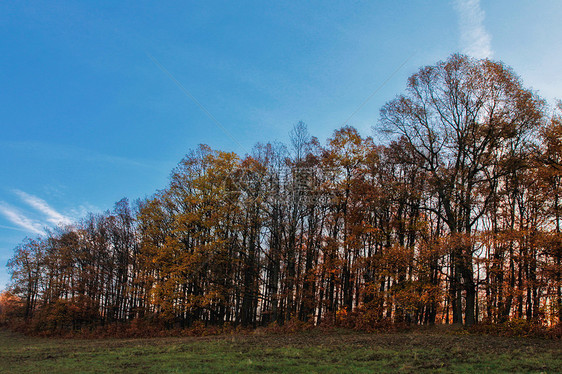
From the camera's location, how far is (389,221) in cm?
2753

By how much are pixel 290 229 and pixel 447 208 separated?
37.4ft

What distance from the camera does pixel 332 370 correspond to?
32.1 feet

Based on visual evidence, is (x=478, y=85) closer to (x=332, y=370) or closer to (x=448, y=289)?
(x=448, y=289)

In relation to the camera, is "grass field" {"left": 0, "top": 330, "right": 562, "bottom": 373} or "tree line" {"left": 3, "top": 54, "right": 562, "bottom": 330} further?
"tree line" {"left": 3, "top": 54, "right": 562, "bottom": 330}

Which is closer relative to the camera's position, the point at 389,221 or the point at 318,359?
the point at 318,359

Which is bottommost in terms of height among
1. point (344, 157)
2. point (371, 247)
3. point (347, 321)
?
point (347, 321)

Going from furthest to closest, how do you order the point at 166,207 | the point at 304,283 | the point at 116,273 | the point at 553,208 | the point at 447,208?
the point at 116,273, the point at 166,207, the point at 304,283, the point at 447,208, the point at 553,208

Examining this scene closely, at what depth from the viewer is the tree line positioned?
21.6 meters

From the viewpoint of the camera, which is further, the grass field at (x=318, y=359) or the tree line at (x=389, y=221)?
the tree line at (x=389, y=221)

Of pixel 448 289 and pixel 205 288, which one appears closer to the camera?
pixel 448 289

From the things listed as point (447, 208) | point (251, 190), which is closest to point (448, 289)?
point (447, 208)

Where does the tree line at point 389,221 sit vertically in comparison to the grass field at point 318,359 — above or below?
above

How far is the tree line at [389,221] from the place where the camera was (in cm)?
2161

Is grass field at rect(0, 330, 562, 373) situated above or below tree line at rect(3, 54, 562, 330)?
below
